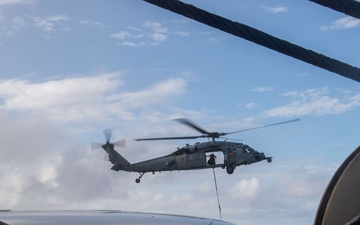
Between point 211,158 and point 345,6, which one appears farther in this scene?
point 211,158

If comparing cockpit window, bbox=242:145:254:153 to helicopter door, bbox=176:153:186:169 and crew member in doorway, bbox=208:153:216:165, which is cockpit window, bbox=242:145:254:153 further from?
helicopter door, bbox=176:153:186:169

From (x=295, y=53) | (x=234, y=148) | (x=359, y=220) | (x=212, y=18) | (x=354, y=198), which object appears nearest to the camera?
(x=359, y=220)

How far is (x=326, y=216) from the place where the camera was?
200 centimetres

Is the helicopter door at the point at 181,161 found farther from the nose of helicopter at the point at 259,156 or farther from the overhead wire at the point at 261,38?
the overhead wire at the point at 261,38

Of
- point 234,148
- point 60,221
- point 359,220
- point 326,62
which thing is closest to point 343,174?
point 359,220

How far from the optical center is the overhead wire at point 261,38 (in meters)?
2.06

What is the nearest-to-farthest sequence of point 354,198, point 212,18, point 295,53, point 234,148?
point 354,198 → point 212,18 → point 295,53 → point 234,148

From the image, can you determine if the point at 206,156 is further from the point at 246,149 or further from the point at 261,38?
the point at 261,38

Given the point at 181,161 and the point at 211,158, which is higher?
the point at 181,161

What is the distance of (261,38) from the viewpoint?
2.21 meters

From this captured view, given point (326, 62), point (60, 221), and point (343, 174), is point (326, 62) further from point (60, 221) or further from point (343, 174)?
point (60, 221)

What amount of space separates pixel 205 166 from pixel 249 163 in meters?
2.81

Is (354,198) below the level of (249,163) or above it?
below

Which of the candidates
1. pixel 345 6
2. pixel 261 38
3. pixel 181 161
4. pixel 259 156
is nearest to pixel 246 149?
pixel 259 156
